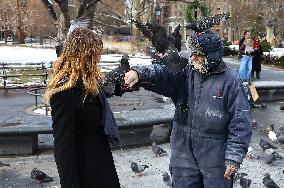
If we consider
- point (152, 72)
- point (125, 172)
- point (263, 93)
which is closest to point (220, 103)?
point (152, 72)

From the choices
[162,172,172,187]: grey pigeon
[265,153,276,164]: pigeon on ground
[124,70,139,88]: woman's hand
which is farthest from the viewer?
[265,153,276,164]: pigeon on ground

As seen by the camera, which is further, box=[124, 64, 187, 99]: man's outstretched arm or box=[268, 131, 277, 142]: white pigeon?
box=[268, 131, 277, 142]: white pigeon

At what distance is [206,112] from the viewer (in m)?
3.68

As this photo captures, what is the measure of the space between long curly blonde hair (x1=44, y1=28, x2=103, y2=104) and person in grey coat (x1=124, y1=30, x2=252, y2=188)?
0.35 m

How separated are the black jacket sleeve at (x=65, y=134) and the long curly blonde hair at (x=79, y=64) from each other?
0.08m

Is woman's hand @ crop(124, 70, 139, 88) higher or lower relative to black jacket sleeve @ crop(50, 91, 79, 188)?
higher

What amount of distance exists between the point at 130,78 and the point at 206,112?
67 centimetres

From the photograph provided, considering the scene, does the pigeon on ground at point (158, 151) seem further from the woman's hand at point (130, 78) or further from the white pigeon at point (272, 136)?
the woman's hand at point (130, 78)

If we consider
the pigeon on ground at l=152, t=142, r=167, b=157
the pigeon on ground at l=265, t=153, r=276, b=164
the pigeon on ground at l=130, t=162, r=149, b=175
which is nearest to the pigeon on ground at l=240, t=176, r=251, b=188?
the pigeon on ground at l=130, t=162, r=149, b=175

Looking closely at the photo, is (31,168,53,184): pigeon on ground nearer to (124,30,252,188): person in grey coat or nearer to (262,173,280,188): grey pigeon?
(262,173,280,188): grey pigeon

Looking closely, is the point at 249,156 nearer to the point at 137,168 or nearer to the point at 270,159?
the point at 270,159

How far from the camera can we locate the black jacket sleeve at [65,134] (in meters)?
3.18

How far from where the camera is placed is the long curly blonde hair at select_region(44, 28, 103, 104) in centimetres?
325

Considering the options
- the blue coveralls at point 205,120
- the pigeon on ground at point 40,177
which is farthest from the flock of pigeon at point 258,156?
the blue coveralls at point 205,120
